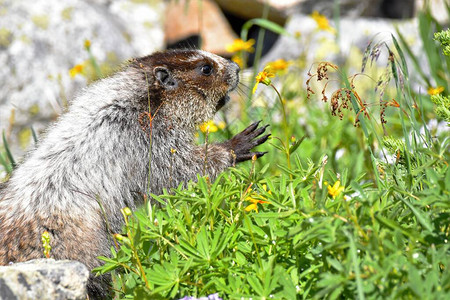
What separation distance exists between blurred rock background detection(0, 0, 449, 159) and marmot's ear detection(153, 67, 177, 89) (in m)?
2.64

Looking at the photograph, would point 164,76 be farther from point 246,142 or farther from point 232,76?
point 246,142

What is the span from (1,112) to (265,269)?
567 centimetres

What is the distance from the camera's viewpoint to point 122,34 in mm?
8320

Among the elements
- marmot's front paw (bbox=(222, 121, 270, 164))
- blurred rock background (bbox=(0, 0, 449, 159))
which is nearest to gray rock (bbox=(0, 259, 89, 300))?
marmot's front paw (bbox=(222, 121, 270, 164))

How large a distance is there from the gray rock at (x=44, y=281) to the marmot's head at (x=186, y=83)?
196cm

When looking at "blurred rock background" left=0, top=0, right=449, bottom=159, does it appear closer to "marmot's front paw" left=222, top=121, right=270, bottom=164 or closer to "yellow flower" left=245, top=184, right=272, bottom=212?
"marmot's front paw" left=222, top=121, right=270, bottom=164

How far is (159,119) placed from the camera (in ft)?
14.0

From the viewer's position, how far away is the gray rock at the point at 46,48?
24.6ft

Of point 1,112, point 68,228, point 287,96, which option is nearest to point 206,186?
point 68,228

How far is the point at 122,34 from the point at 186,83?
13.4ft

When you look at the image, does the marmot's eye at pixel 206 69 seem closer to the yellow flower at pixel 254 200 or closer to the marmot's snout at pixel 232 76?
the marmot's snout at pixel 232 76

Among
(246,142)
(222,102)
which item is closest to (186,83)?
(222,102)

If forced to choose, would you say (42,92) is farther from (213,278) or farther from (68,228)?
(213,278)

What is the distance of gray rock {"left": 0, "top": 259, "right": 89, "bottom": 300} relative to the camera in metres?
2.35
